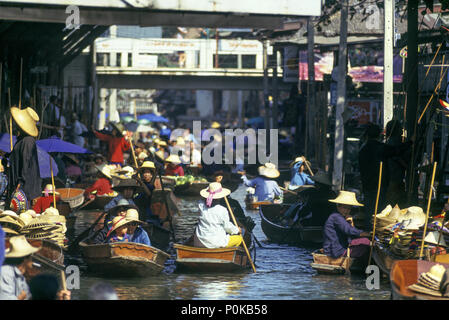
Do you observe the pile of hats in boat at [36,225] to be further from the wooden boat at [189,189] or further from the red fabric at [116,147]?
the wooden boat at [189,189]

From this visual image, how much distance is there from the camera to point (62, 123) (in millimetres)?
25281

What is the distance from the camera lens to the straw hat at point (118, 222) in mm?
12555

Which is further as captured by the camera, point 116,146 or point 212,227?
point 116,146

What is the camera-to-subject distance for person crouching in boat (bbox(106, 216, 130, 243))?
1266 centimetres

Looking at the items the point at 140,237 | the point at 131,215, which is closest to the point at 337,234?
the point at 140,237

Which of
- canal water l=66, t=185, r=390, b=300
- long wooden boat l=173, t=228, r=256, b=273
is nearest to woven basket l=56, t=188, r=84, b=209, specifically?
canal water l=66, t=185, r=390, b=300

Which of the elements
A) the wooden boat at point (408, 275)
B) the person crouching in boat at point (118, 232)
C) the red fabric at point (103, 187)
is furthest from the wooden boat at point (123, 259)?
the red fabric at point (103, 187)

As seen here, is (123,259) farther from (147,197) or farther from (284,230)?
(284,230)

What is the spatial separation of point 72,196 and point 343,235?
869cm

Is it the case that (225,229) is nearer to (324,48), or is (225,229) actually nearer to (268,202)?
(268,202)

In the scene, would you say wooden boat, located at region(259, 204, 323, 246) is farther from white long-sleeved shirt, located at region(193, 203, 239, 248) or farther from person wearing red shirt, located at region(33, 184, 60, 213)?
person wearing red shirt, located at region(33, 184, 60, 213)

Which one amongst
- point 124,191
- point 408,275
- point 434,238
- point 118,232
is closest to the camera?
point 408,275

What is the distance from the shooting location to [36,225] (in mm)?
12461
